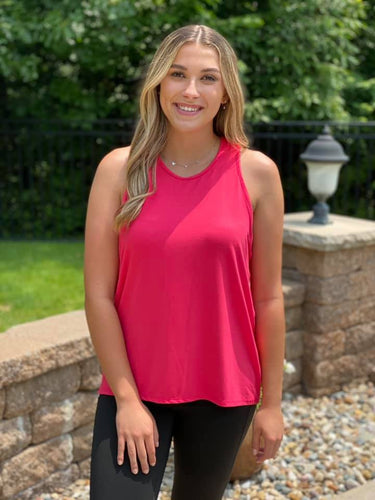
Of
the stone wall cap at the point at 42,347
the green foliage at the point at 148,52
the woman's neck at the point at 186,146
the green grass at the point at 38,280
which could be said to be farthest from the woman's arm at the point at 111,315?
the green foliage at the point at 148,52

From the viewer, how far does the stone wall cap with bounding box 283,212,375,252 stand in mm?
4289

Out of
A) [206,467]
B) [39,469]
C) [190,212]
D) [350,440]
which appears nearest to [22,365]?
[39,469]

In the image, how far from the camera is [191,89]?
6.00 feet

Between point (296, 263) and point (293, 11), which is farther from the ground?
point (293, 11)

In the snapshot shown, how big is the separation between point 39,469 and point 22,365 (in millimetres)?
557

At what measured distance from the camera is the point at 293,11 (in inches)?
291

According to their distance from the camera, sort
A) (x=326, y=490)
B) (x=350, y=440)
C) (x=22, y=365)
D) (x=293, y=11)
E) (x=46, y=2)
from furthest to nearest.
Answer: (x=293, y=11) → (x=46, y=2) → (x=350, y=440) → (x=326, y=490) → (x=22, y=365)

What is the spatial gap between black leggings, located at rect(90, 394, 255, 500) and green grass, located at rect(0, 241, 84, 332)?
2354mm

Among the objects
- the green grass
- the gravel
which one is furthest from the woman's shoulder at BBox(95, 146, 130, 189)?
the green grass

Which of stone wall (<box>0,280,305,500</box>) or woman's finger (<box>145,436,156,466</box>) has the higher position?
woman's finger (<box>145,436,156,466</box>)

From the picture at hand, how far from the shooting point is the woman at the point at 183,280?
5.93 ft

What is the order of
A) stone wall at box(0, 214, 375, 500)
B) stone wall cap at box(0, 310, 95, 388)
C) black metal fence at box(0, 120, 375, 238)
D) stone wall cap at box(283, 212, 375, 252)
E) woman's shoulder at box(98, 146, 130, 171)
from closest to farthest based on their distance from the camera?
woman's shoulder at box(98, 146, 130, 171) → stone wall cap at box(0, 310, 95, 388) → stone wall at box(0, 214, 375, 500) → stone wall cap at box(283, 212, 375, 252) → black metal fence at box(0, 120, 375, 238)

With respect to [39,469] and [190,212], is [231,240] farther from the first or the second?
[39,469]

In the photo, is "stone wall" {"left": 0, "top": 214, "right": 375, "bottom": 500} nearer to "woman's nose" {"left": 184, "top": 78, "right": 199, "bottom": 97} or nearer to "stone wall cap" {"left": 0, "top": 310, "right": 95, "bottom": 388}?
"stone wall cap" {"left": 0, "top": 310, "right": 95, "bottom": 388}
